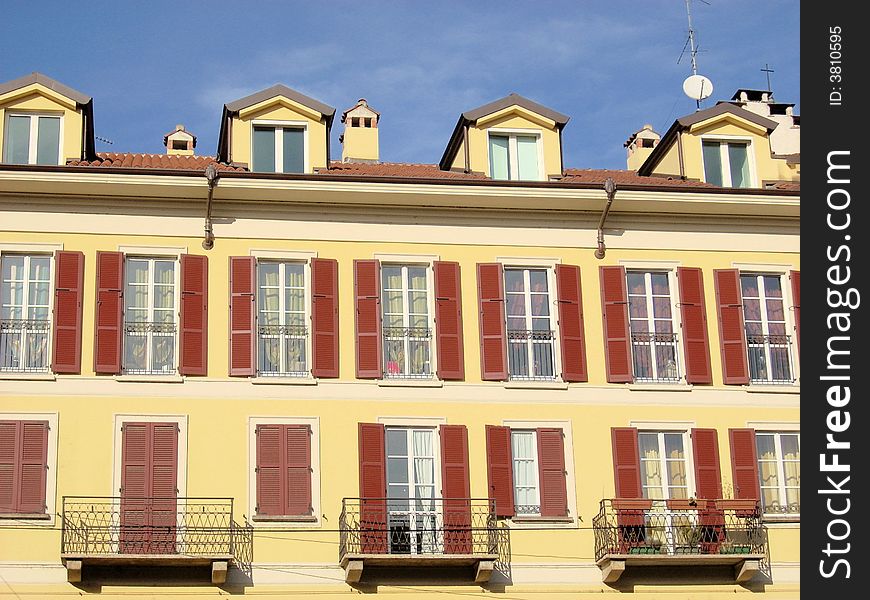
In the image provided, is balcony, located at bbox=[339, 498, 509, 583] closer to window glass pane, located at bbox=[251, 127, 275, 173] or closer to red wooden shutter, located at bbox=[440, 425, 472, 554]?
red wooden shutter, located at bbox=[440, 425, 472, 554]

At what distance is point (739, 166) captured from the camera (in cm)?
3519

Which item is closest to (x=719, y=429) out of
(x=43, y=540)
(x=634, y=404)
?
(x=634, y=404)

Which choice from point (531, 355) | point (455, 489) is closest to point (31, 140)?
point (531, 355)

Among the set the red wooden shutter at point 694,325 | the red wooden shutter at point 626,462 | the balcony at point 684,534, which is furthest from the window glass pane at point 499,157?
the balcony at point 684,534

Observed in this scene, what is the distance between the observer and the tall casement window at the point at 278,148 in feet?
110

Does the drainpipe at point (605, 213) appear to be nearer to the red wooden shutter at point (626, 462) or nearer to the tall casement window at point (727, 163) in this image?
the tall casement window at point (727, 163)

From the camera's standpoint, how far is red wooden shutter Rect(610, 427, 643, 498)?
31344mm

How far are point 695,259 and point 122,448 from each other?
1185cm

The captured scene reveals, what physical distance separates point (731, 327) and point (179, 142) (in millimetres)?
15134

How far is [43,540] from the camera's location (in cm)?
2941

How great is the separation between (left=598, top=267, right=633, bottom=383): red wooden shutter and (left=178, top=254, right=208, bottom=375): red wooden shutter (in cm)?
771

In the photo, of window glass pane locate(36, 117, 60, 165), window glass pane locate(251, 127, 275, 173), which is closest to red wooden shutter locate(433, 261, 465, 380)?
window glass pane locate(251, 127, 275, 173)

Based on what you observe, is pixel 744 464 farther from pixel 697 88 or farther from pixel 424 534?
pixel 697 88

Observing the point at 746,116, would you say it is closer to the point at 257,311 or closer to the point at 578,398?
the point at 578,398
